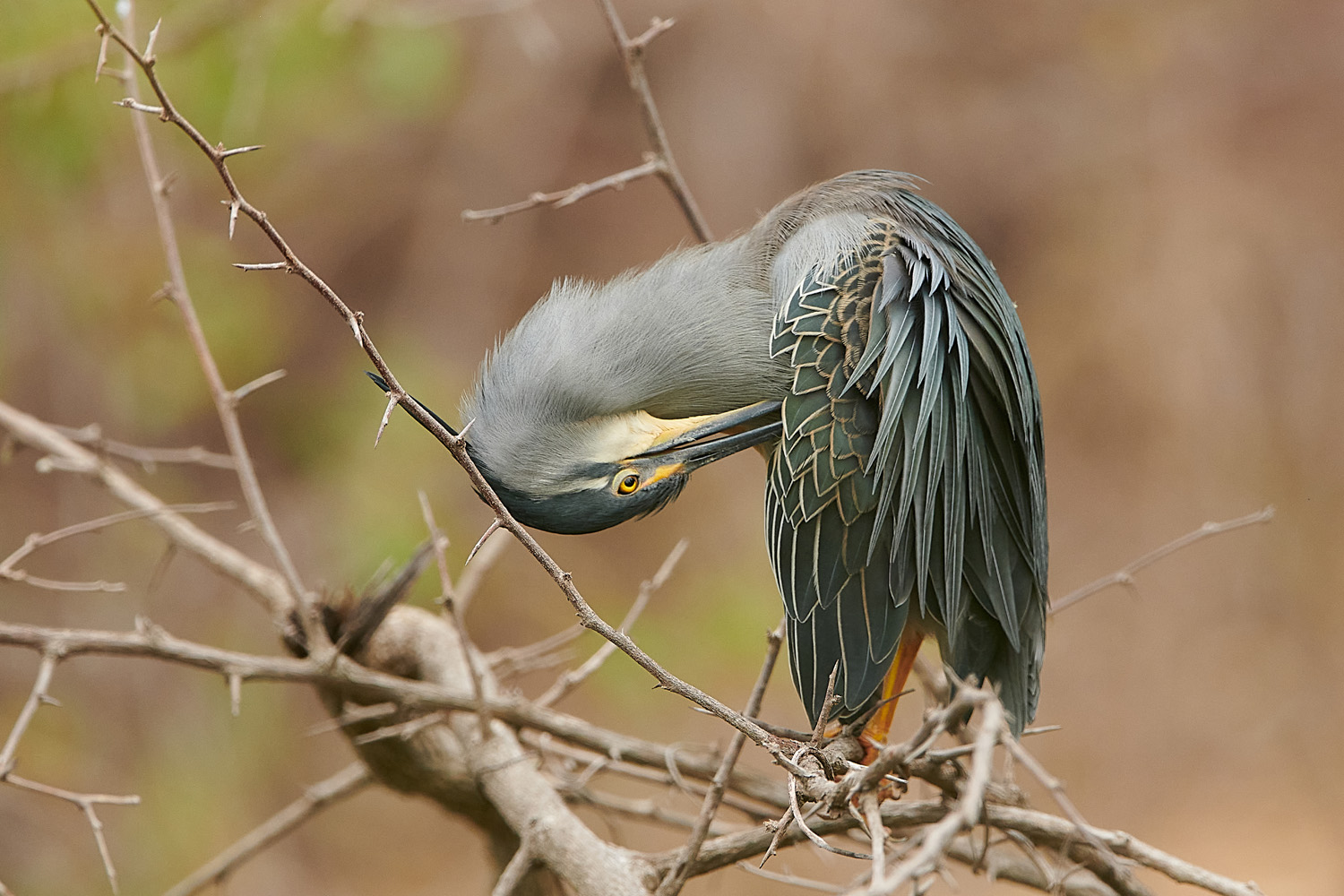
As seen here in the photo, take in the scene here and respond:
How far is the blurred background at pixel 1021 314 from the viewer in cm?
687

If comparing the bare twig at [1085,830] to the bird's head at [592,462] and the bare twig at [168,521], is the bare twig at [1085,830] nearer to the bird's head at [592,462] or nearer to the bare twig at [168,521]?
the bird's head at [592,462]

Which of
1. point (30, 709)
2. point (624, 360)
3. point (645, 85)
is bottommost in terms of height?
point (30, 709)

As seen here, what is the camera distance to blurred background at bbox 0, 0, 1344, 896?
22.5ft

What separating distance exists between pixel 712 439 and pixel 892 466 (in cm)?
45

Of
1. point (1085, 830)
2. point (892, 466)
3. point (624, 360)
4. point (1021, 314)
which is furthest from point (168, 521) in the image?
point (1021, 314)

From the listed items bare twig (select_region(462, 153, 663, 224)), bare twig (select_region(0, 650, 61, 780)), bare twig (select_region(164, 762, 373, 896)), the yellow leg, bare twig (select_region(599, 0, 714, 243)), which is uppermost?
bare twig (select_region(599, 0, 714, 243))

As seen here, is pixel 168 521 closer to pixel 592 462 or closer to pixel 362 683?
pixel 362 683

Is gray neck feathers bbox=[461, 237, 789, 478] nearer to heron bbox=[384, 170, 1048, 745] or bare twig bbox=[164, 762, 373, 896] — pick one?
heron bbox=[384, 170, 1048, 745]

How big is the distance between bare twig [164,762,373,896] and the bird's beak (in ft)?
3.57

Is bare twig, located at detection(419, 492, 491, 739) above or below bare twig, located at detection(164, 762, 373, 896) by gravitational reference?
above

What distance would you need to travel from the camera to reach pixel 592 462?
2625 mm

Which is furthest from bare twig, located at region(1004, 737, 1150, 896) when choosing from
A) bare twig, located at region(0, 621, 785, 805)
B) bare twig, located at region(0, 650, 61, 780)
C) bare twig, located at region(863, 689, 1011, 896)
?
bare twig, located at region(0, 650, 61, 780)

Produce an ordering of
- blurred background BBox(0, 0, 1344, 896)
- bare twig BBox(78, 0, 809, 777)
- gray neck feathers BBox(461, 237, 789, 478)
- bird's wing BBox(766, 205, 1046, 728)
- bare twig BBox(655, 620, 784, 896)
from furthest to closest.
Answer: blurred background BBox(0, 0, 1344, 896), gray neck feathers BBox(461, 237, 789, 478), bird's wing BBox(766, 205, 1046, 728), bare twig BBox(655, 620, 784, 896), bare twig BBox(78, 0, 809, 777)

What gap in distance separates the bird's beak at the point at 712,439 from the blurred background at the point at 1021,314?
11.7ft
